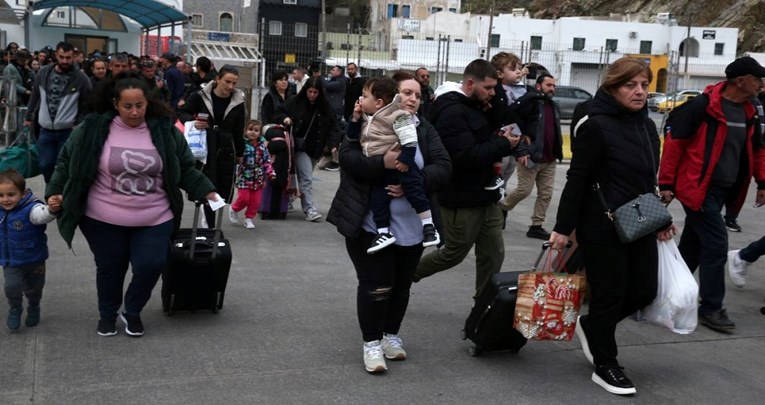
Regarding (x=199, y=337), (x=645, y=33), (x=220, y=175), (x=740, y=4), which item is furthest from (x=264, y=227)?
(x=740, y=4)

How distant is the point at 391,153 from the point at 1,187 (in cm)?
234

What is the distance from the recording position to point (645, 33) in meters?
56.5

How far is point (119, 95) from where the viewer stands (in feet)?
15.4

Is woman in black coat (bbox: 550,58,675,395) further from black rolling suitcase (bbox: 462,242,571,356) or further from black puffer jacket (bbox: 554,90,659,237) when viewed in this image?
black rolling suitcase (bbox: 462,242,571,356)

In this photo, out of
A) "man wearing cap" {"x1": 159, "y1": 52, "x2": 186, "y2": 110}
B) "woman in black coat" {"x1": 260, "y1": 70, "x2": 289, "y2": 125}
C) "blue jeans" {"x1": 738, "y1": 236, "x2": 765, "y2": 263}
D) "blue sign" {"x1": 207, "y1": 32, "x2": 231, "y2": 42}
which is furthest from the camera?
"blue sign" {"x1": 207, "y1": 32, "x2": 231, "y2": 42}

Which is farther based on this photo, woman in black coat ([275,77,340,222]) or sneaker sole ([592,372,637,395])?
woman in black coat ([275,77,340,222])

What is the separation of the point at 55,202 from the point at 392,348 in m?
2.12

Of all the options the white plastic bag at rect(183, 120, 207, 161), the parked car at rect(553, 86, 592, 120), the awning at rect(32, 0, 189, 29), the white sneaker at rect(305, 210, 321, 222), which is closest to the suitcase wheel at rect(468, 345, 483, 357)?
the white plastic bag at rect(183, 120, 207, 161)

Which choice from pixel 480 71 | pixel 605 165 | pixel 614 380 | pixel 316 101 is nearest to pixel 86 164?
pixel 480 71

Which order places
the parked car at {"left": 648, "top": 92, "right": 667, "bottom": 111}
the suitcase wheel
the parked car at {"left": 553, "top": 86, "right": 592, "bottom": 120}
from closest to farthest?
the suitcase wheel
the parked car at {"left": 648, "top": 92, "right": 667, "bottom": 111}
the parked car at {"left": 553, "top": 86, "right": 592, "bottom": 120}

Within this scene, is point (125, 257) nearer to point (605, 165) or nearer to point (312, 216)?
point (605, 165)

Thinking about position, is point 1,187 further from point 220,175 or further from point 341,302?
point 220,175

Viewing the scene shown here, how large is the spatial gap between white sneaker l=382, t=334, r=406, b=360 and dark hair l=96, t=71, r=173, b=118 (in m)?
1.88

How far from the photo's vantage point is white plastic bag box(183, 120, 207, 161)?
7.30 meters
